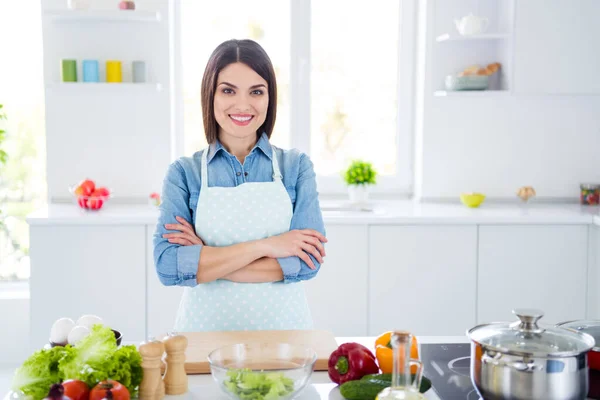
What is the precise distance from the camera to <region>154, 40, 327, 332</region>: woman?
2.07 m

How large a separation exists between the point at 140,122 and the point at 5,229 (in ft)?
3.36

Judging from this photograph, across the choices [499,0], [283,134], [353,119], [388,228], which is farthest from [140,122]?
[499,0]

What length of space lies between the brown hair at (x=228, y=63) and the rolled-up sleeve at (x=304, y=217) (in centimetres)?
23

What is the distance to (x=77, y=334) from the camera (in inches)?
57.9

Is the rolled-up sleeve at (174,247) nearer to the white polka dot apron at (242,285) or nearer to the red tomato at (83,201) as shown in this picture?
the white polka dot apron at (242,285)

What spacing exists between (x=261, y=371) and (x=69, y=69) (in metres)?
2.76

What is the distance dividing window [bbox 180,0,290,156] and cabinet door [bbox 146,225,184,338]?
3.01ft

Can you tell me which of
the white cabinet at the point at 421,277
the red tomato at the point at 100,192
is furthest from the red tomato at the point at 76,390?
the red tomato at the point at 100,192

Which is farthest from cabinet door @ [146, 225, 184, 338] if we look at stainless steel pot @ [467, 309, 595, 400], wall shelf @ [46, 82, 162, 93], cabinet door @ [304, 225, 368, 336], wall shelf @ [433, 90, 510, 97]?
stainless steel pot @ [467, 309, 595, 400]

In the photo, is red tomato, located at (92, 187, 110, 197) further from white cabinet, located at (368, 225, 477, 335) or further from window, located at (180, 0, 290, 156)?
white cabinet, located at (368, 225, 477, 335)

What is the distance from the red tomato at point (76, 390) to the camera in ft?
4.10

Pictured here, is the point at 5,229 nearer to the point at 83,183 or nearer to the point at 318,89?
the point at 83,183

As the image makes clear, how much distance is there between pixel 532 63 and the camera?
144 inches

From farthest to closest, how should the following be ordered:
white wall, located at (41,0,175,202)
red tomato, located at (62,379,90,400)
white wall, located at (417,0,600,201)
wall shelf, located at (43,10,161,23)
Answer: white wall, located at (417,0,600,201), white wall, located at (41,0,175,202), wall shelf, located at (43,10,161,23), red tomato, located at (62,379,90,400)
